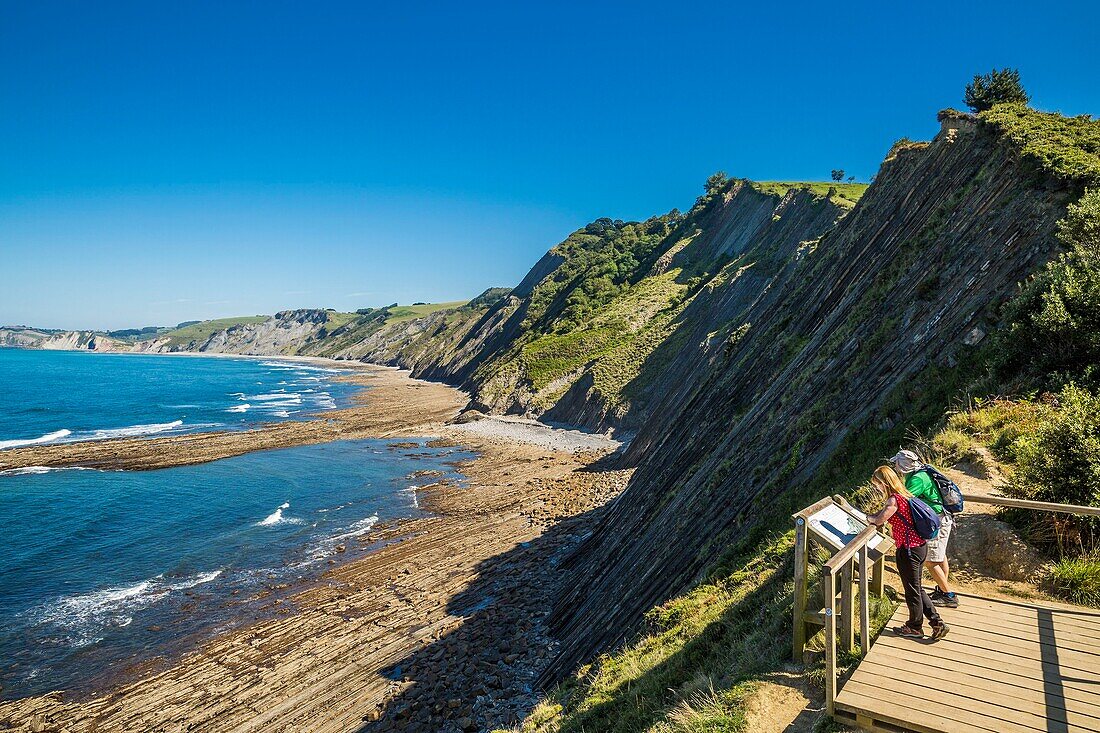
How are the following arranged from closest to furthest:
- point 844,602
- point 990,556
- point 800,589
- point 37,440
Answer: point 844,602, point 800,589, point 990,556, point 37,440

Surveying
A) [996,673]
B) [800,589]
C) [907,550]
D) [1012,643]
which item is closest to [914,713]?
[996,673]

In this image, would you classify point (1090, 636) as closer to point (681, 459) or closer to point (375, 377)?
point (681, 459)

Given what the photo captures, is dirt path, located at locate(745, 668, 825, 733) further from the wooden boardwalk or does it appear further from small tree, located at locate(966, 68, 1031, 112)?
small tree, located at locate(966, 68, 1031, 112)

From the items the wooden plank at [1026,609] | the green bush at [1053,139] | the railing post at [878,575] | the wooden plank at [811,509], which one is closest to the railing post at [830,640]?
the wooden plank at [811,509]

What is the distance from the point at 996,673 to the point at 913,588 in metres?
0.95

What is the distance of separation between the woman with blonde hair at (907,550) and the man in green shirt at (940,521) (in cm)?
18

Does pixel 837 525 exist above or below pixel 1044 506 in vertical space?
below

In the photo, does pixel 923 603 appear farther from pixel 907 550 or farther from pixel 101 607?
pixel 101 607

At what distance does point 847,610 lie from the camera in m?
6.23

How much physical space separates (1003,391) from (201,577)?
34674 millimetres

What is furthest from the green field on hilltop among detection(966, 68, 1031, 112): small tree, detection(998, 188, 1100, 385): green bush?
detection(998, 188, 1100, 385): green bush

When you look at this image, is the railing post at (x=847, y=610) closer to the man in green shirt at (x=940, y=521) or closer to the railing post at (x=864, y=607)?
the railing post at (x=864, y=607)

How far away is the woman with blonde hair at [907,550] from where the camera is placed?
6.20 metres

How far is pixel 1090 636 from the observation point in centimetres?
592
